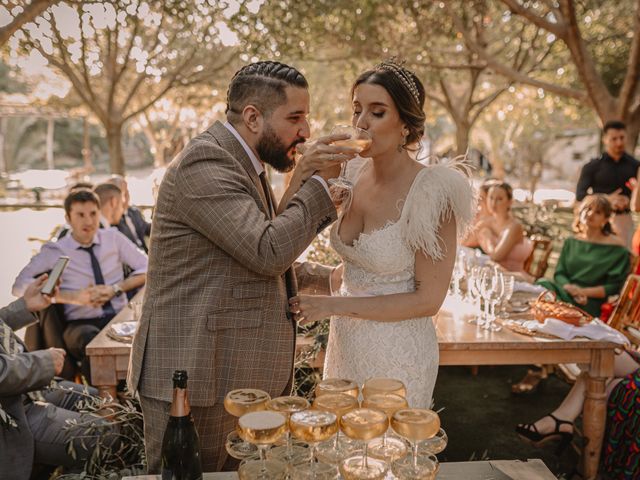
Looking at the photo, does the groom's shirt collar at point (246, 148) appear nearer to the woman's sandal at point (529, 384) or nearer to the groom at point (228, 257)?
the groom at point (228, 257)

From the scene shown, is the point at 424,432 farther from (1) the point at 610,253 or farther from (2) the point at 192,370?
(1) the point at 610,253

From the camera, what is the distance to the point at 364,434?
1288 millimetres

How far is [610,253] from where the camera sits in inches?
204

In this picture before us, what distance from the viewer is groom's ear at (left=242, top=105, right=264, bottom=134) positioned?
5.97 ft

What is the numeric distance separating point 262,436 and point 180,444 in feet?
1.03

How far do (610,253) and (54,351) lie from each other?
4420 mm

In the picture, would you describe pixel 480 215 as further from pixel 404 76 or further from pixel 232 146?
pixel 232 146

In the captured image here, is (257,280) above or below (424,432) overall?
above

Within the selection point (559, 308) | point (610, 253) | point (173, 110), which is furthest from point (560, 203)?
point (559, 308)

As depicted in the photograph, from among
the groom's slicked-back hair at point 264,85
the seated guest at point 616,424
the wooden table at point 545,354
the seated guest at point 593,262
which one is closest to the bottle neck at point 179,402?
the groom's slicked-back hair at point 264,85

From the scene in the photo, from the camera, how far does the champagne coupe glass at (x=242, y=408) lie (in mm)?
1418

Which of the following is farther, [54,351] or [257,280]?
[54,351]

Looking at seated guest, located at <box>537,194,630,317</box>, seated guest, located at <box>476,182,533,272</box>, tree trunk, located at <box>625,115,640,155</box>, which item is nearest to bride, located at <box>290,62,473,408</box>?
seated guest, located at <box>537,194,630,317</box>

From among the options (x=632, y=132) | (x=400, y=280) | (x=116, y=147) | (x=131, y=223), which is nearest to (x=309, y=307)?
(x=400, y=280)
